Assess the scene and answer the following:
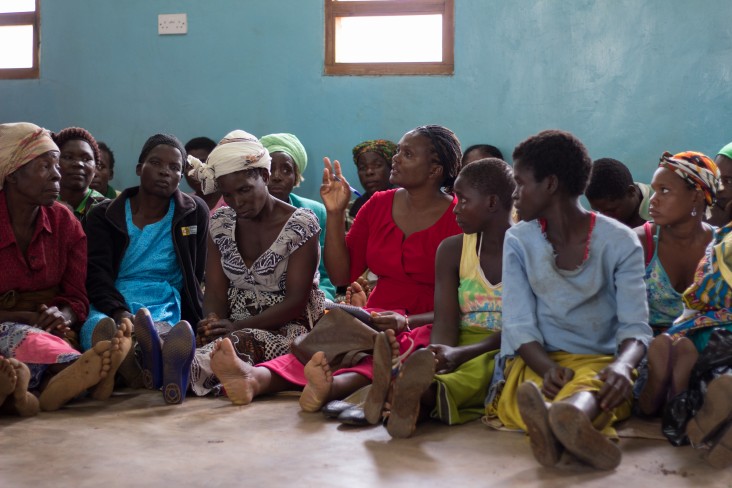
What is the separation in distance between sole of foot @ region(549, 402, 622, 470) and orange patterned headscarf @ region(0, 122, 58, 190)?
8.97ft

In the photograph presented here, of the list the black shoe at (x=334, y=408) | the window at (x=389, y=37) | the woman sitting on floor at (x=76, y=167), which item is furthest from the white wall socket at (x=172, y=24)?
the black shoe at (x=334, y=408)

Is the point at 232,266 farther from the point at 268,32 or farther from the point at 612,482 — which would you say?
the point at 268,32

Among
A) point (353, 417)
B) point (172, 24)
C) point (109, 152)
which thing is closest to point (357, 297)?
point (353, 417)

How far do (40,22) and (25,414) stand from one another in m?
5.10

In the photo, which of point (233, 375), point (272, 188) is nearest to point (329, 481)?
point (233, 375)

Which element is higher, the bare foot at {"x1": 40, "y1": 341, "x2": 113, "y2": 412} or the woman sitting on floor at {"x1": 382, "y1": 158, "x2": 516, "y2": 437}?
the woman sitting on floor at {"x1": 382, "y1": 158, "x2": 516, "y2": 437}

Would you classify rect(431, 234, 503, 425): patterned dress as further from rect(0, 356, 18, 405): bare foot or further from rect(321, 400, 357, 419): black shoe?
rect(0, 356, 18, 405): bare foot

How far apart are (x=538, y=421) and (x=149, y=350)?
1945 millimetres

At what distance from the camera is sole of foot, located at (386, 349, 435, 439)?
2971 mm

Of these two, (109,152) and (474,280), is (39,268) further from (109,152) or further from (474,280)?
(109,152)

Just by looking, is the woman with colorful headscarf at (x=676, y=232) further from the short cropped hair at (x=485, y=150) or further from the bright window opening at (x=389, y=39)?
the bright window opening at (x=389, y=39)

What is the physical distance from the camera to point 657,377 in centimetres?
310

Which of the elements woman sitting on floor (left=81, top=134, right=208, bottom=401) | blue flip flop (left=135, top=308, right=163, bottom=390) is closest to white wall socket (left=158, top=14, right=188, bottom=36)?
woman sitting on floor (left=81, top=134, right=208, bottom=401)

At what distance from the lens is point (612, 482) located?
8.44ft
